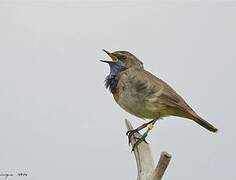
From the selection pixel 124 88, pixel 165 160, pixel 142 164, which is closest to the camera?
pixel 165 160

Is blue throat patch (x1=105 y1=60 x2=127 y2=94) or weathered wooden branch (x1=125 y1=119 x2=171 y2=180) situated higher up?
blue throat patch (x1=105 y1=60 x2=127 y2=94)

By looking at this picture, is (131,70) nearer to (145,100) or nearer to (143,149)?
(145,100)

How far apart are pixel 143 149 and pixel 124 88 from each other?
0.19m

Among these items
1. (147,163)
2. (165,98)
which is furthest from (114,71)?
(147,163)

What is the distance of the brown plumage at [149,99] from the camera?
51.9 inches

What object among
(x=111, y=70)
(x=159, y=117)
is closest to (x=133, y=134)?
(x=159, y=117)

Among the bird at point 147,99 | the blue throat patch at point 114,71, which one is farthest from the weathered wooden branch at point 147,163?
the blue throat patch at point 114,71

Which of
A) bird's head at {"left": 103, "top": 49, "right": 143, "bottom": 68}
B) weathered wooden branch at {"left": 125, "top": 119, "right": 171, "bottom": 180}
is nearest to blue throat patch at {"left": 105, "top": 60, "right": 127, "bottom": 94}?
bird's head at {"left": 103, "top": 49, "right": 143, "bottom": 68}

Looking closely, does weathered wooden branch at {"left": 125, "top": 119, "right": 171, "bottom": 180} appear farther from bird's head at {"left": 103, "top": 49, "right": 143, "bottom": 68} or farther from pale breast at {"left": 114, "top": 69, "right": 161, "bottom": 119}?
bird's head at {"left": 103, "top": 49, "right": 143, "bottom": 68}

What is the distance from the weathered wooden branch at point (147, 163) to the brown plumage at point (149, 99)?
0.09m

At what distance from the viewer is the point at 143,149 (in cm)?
128

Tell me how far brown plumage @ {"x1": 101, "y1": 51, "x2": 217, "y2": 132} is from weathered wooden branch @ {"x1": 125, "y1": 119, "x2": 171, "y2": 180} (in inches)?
3.6

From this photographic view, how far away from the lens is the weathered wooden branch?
3.59ft

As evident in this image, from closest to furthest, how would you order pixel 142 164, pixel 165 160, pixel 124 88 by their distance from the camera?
pixel 165 160 < pixel 142 164 < pixel 124 88
